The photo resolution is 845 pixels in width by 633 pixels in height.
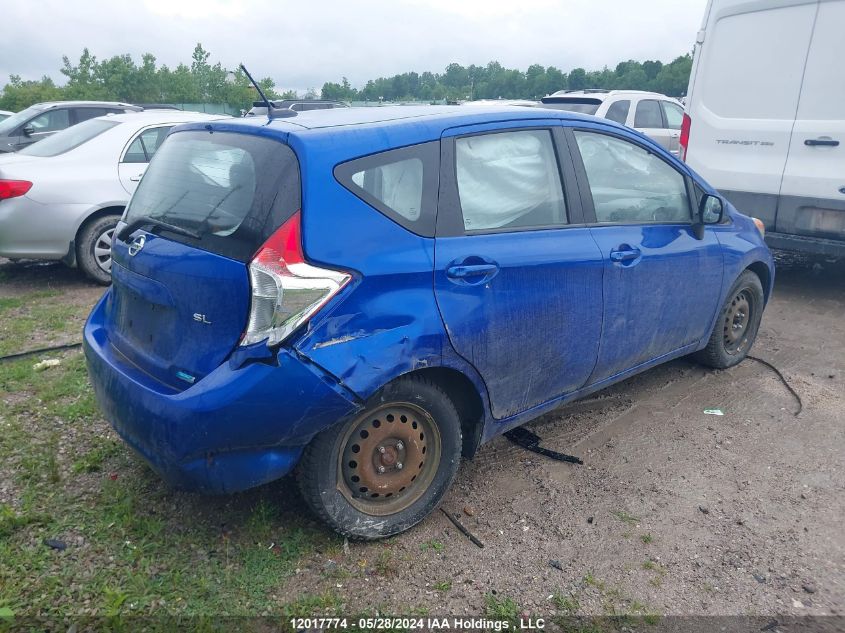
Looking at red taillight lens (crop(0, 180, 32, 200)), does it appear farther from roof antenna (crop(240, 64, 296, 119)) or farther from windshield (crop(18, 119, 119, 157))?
roof antenna (crop(240, 64, 296, 119))

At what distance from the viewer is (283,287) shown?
2457 mm

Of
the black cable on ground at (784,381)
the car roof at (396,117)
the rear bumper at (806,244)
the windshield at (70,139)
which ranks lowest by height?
the black cable on ground at (784,381)

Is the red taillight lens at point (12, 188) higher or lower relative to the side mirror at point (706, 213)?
lower

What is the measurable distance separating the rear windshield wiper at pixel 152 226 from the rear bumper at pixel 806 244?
5.53 metres

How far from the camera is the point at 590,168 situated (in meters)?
3.54

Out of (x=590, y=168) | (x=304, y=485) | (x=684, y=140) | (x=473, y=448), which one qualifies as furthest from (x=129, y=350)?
(x=684, y=140)

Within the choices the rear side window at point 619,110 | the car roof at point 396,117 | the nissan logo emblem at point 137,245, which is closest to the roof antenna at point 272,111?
the car roof at point 396,117

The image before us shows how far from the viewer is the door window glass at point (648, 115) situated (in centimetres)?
1124

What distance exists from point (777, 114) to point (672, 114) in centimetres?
585

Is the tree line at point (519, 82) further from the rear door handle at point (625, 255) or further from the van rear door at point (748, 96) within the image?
the rear door handle at point (625, 255)

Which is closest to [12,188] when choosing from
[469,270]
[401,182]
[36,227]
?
[36,227]

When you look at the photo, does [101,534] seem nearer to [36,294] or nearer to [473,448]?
[473,448]

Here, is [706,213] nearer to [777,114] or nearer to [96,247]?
[777,114]

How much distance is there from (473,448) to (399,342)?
2.70 ft
